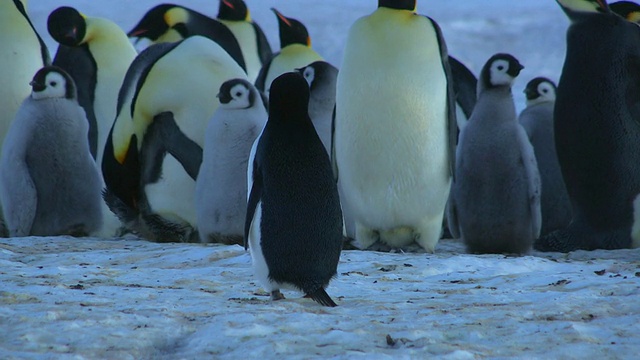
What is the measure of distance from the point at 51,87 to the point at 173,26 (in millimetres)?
2901

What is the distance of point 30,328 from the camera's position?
2719 millimetres

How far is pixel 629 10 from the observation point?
23.1ft

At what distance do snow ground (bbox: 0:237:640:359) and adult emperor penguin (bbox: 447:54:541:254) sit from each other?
980mm

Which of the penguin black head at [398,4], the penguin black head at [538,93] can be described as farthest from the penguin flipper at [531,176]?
the penguin black head at [538,93]

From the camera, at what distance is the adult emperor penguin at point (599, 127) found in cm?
595

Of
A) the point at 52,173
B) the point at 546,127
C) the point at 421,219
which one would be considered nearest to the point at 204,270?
the point at 421,219

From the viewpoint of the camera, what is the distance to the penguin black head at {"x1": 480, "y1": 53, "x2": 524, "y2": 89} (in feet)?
18.8

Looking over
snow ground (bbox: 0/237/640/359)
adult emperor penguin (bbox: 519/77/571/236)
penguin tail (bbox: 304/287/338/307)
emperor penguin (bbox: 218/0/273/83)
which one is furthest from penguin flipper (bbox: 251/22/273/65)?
penguin tail (bbox: 304/287/338/307)

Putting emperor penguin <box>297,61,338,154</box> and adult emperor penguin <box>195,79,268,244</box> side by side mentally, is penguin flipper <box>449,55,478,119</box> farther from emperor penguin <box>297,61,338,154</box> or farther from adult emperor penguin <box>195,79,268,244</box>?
adult emperor penguin <box>195,79,268,244</box>

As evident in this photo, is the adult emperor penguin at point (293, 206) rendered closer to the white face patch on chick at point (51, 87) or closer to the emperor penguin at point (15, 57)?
the white face patch on chick at point (51, 87)

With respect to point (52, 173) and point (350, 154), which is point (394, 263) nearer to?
point (350, 154)

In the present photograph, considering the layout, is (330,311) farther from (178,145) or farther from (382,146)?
(178,145)

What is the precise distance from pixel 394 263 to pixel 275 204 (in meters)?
1.19

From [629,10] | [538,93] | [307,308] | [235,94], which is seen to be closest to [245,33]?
[538,93]
